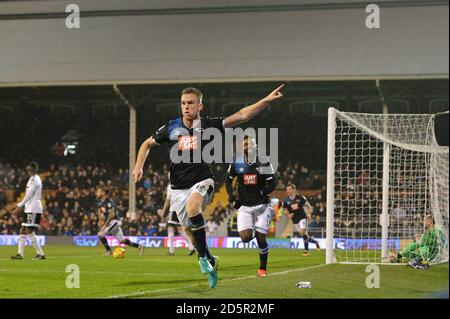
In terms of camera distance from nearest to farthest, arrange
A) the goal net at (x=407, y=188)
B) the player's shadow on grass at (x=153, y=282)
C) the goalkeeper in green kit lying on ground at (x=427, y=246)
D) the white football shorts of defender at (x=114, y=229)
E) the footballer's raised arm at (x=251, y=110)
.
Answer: the footballer's raised arm at (x=251, y=110) < the player's shadow on grass at (x=153, y=282) < the goalkeeper in green kit lying on ground at (x=427, y=246) < the goal net at (x=407, y=188) < the white football shorts of defender at (x=114, y=229)

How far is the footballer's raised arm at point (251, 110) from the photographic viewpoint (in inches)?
330

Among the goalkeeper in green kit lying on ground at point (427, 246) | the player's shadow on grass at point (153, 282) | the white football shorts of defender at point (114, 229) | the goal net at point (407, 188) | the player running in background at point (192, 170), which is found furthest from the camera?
the white football shorts of defender at point (114, 229)

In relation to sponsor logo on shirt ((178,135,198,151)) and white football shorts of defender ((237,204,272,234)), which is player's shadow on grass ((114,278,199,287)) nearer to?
white football shorts of defender ((237,204,272,234))

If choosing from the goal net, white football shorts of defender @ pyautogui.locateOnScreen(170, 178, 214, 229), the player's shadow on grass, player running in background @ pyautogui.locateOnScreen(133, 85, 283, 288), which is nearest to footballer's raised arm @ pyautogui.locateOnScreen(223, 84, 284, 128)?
player running in background @ pyautogui.locateOnScreen(133, 85, 283, 288)

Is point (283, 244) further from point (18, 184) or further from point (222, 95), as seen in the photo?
point (18, 184)

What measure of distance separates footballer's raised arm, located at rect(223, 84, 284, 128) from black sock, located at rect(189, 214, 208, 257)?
119 centimetres

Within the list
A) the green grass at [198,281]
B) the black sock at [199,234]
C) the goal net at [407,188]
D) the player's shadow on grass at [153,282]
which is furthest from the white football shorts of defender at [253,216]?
the black sock at [199,234]

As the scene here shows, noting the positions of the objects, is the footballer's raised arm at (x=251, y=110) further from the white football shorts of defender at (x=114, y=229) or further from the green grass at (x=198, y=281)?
the white football shorts of defender at (x=114, y=229)

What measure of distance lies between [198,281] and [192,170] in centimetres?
273

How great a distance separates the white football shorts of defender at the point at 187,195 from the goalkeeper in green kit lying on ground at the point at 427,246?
550 centimetres

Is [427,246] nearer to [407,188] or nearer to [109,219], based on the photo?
[407,188]

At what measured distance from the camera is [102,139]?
37375 millimetres

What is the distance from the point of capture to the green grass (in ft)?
31.0
